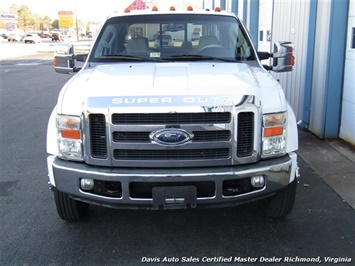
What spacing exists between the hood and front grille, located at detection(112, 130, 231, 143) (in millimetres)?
293

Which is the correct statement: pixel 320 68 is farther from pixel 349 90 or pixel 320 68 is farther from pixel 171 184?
pixel 171 184

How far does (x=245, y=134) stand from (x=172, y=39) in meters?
1.91

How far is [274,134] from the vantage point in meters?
3.48

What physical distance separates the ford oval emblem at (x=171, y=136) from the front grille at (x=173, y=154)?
0.31 feet

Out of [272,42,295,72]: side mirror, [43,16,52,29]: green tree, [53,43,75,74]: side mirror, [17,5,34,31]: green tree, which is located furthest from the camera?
[43,16,52,29]: green tree

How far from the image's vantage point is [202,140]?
11.1ft

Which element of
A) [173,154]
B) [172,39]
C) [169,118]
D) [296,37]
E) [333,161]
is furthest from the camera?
[296,37]

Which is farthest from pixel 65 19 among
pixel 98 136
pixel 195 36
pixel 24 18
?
pixel 98 136

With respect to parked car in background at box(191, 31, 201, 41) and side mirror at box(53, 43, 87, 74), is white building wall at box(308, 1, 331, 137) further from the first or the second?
side mirror at box(53, 43, 87, 74)

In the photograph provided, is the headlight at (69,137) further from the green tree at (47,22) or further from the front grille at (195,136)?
the green tree at (47,22)

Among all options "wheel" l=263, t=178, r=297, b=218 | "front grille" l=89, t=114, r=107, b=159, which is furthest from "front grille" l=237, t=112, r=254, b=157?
"front grille" l=89, t=114, r=107, b=159

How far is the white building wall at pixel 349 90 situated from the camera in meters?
6.34

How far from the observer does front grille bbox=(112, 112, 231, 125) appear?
10.8 ft

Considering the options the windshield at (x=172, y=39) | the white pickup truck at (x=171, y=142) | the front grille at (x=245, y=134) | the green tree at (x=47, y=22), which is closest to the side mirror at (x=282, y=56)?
the windshield at (x=172, y=39)
